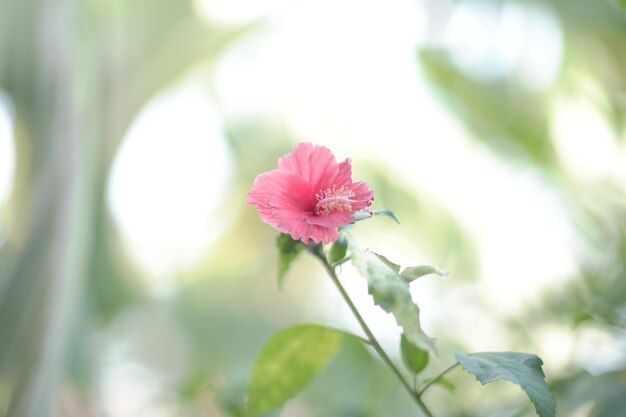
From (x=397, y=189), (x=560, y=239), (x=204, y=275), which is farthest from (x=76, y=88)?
(x=560, y=239)

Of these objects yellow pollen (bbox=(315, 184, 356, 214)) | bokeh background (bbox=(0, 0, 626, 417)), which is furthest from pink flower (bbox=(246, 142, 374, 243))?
bokeh background (bbox=(0, 0, 626, 417))

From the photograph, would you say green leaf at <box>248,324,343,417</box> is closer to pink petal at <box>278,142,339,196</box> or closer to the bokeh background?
pink petal at <box>278,142,339,196</box>

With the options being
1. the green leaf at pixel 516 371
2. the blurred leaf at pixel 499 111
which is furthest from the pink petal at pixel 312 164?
the blurred leaf at pixel 499 111

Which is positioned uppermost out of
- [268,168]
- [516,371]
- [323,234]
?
[268,168]

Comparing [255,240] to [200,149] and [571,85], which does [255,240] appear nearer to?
[200,149]

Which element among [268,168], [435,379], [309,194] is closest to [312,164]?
[309,194]

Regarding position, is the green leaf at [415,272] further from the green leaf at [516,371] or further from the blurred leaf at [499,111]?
the blurred leaf at [499,111]

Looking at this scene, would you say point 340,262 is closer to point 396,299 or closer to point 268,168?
point 396,299
